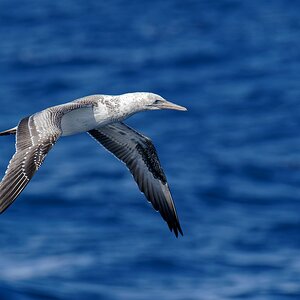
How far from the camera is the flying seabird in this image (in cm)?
1505

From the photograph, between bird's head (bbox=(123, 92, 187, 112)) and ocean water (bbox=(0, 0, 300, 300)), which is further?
ocean water (bbox=(0, 0, 300, 300))

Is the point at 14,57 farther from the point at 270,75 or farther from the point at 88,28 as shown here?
the point at 270,75

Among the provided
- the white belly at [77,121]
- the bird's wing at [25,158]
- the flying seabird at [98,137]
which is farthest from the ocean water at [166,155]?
the bird's wing at [25,158]

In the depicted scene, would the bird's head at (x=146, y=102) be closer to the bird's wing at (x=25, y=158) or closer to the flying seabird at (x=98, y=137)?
the flying seabird at (x=98, y=137)

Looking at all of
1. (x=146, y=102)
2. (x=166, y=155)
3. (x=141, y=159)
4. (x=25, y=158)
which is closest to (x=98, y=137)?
(x=141, y=159)

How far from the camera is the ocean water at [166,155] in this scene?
27141 mm

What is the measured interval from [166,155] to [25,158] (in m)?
18.9

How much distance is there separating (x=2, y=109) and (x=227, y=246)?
32.3 feet

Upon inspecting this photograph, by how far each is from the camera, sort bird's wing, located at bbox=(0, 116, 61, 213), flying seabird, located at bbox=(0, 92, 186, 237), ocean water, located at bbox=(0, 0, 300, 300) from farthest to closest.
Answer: ocean water, located at bbox=(0, 0, 300, 300), flying seabird, located at bbox=(0, 92, 186, 237), bird's wing, located at bbox=(0, 116, 61, 213)

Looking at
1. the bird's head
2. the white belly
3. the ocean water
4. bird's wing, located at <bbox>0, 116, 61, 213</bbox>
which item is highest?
the ocean water

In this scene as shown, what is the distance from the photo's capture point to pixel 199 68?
40656 mm

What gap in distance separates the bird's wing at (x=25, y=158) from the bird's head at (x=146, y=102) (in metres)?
1.93

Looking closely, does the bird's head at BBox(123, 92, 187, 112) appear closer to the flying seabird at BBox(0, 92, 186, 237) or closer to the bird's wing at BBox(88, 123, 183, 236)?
the flying seabird at BBox(0, 92, 186, 237)

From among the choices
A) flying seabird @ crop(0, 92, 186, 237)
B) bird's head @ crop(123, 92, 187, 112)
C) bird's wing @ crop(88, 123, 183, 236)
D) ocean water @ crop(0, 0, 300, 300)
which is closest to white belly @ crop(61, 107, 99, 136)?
flying seabird @ crop(0, 92, 186, 237)
